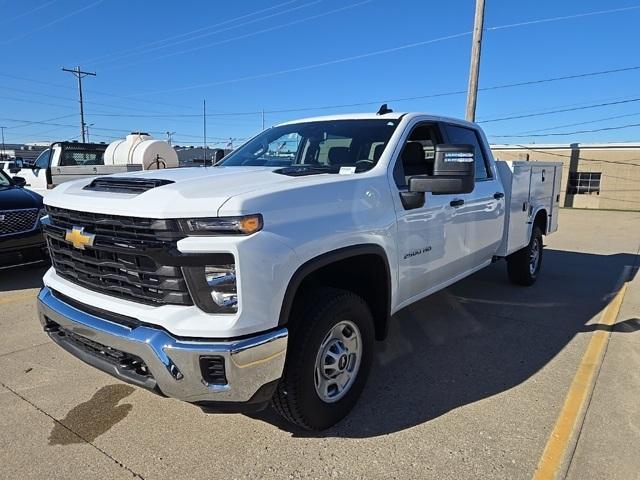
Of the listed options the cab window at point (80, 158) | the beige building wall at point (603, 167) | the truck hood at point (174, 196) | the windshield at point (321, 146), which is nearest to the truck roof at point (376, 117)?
the windshield at point (321, 146)

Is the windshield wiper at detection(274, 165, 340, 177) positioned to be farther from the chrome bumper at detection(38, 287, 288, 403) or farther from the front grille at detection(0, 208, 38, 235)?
the front grille at detection(0, 208, 38, 235)

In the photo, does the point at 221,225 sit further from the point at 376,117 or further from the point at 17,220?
the point at 17,220

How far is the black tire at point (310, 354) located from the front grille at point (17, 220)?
5.09 meters

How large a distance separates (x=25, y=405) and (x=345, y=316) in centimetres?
227

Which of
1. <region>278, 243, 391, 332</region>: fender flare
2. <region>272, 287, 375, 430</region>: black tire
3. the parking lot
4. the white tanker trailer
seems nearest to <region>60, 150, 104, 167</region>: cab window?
the white tanker trailer

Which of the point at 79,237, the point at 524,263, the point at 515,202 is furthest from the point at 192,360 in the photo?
the point at 524,263

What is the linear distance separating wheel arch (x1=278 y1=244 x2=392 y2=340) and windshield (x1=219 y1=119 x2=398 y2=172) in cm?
62

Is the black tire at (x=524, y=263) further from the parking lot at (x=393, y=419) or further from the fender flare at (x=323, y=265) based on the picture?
the fender flare at (x=323, y=265)

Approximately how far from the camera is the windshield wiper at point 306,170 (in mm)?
3195

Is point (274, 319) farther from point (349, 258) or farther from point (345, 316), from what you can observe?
point (349, 258)

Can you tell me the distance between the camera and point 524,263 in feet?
21.1

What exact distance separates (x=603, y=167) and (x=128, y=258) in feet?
90.7

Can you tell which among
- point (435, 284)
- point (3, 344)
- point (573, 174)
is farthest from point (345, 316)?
point (573, 174)

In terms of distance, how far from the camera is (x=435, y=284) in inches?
163
